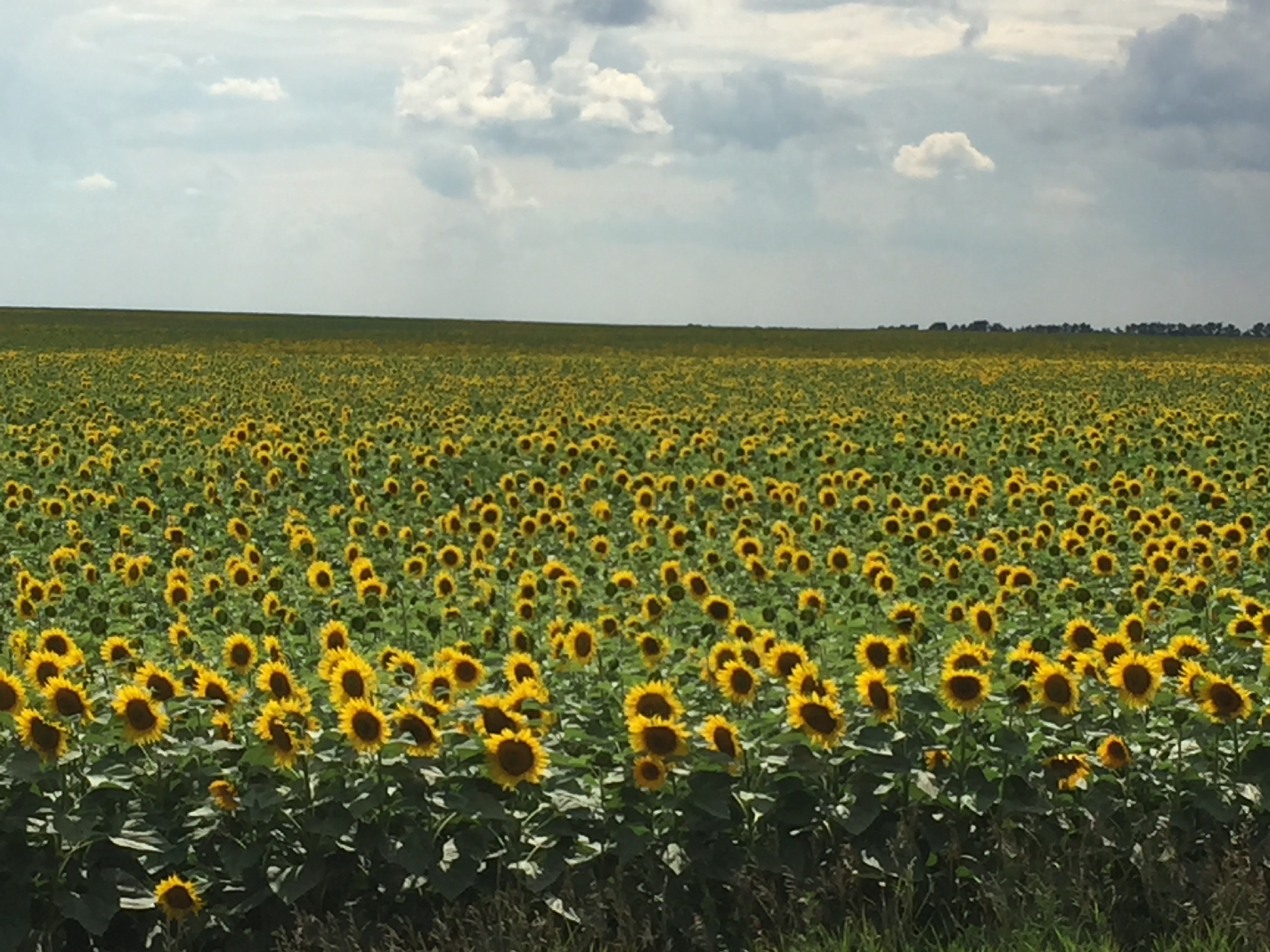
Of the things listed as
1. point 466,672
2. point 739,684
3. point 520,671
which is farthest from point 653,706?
point 466,672

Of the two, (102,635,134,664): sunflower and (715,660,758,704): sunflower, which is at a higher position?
(715,660,758,704): sunflower

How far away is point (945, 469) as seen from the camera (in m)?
18.3

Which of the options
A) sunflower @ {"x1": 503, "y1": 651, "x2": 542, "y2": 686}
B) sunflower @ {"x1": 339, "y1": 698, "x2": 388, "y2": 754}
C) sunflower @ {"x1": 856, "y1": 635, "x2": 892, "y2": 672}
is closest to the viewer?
sunflower @ {"x1": 339, "y1": 698, "x2": 388, "y2": 754}

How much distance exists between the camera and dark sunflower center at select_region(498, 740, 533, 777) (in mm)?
5500

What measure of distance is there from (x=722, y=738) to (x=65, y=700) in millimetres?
2535

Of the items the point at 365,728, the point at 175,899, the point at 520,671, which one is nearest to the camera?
the point at 175,899

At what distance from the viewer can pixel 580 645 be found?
7137 millimetres

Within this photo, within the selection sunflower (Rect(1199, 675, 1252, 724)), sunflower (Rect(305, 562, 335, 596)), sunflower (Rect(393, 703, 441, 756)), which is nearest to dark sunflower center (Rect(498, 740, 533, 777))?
sunflower (Rect(393, 703, 441, 756))

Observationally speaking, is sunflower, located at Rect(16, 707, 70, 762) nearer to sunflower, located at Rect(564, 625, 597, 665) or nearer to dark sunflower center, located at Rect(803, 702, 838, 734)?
sunflower, located at Rect(564, 625, 597, 665)

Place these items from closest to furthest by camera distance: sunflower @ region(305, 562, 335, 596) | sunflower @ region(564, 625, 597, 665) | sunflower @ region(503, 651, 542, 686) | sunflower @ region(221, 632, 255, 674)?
sunflower @ region(503, 651, 542, 686)
sunflower @ region(221, 632, 255, 674)
sunflower @ region(564, 625, 597, 665)
sunflower @ region(305, 562, 335, 596)

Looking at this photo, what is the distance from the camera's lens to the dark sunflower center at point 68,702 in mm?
5633

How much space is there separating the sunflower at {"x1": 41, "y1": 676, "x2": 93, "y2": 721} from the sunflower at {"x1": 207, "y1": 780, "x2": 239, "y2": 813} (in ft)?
1.94

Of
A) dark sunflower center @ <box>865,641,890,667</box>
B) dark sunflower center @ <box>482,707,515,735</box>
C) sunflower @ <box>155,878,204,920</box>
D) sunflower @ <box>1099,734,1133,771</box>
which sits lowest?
sunflower @ <box>155,878,204,920</box>

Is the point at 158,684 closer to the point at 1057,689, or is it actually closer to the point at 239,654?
the point at 239,654
